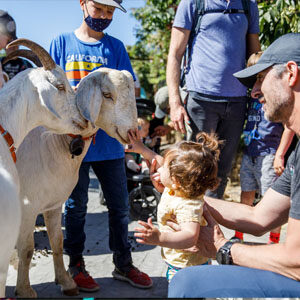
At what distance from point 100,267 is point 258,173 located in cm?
190

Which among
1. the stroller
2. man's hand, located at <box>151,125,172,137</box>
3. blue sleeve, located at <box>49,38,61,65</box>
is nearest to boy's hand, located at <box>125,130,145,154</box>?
blue sleeve, located at <box>49,38,61,65</box>

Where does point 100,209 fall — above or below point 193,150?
below

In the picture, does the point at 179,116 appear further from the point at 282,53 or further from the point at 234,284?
the point at 234,284

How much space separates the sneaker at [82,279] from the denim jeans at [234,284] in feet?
4.46

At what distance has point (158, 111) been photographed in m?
6.25

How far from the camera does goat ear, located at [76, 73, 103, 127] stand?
2369 mm

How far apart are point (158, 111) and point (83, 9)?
10.9ft

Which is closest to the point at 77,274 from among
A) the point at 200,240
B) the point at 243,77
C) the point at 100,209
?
the point at 200,240

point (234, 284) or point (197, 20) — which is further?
point (197, 20)

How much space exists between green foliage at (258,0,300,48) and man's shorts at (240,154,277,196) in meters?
1.54

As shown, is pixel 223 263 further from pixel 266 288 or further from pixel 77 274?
pixel 77 274

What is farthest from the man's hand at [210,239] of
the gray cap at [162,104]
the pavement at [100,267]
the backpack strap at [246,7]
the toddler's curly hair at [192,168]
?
the gray cap at [162,104]

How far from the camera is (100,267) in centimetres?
375

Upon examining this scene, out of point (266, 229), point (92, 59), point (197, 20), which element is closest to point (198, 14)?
point (197, 20)
